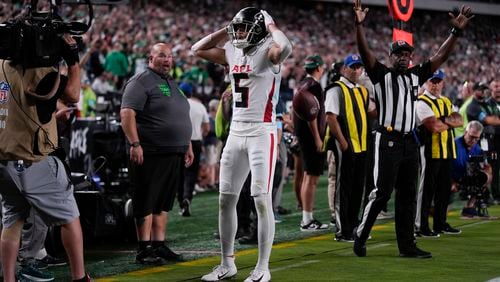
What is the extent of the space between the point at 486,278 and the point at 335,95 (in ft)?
10.0

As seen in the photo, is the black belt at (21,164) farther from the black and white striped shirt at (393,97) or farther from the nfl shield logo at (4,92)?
the black and white striped shirt at (393,97)

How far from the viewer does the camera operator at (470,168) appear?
40.9 feet

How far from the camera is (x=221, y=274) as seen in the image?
740cm

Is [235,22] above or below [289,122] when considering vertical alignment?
above

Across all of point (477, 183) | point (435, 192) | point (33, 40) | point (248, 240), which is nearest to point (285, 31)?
point (477, 183)

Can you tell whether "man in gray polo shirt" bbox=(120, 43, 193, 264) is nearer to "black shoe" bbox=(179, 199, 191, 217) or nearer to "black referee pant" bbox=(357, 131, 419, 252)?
"black referee pant" bbox=(357, 131, 419, 252)

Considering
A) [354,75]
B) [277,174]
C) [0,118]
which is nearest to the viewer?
[0,118]

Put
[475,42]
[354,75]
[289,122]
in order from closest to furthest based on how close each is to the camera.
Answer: [354,75] → [289,122] → [475,42]

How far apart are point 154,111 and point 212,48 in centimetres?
104

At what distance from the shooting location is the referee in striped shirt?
8.45 metres

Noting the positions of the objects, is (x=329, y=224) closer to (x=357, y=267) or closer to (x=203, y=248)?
(x=203, y=248)

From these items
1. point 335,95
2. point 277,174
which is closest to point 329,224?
point 277,174

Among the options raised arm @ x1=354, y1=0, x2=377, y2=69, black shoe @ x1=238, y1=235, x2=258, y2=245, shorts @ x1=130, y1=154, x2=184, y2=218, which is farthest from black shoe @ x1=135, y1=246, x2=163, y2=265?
raised arm @ x1=354, y1=0, x2=377, y2=69

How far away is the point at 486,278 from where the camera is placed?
7.53 meters
